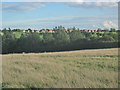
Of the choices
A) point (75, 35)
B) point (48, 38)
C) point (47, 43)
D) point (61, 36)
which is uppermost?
point (75, 35)

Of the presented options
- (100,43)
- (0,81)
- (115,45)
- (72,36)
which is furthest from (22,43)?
(0,81)

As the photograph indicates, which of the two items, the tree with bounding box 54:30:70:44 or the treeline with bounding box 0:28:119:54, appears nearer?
the treeline with bounding box 0:28:119:54

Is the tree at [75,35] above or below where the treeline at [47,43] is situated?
above

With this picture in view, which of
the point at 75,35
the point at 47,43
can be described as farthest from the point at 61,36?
the point at 47,43

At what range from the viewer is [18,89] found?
7266mm

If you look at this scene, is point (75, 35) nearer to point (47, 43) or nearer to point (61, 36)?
point (61, 36)

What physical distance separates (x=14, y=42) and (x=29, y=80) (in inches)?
2906

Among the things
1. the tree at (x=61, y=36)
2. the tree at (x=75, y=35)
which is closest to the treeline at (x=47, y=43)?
the tree at (x=61, y=36)

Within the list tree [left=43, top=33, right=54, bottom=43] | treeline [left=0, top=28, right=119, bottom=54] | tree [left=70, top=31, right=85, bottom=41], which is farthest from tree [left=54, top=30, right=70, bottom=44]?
tree [left=70, top=31, right=85, bottom=41]

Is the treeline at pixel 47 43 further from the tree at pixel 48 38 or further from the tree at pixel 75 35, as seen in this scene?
the tree at pixel 75 35

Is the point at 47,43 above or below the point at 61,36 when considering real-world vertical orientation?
below

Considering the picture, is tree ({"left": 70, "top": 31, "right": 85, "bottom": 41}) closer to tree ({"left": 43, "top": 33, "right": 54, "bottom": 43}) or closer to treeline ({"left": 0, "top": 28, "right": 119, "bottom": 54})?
treeline ({"left": 0, "top": 28, "right": 119, "bottom": 54})

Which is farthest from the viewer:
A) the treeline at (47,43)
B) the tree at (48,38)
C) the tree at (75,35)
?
the tree at (75,35)

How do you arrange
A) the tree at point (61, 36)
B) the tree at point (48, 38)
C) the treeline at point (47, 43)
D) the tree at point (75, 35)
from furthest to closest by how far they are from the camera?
1. the tree at point (75, 35)
2. the tree at point (61, 36)
3. the tree at point (48, 38)
4. the treeline at point (47, 43)
